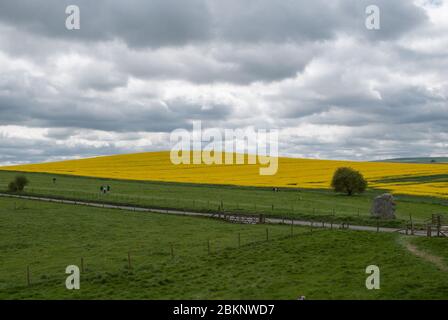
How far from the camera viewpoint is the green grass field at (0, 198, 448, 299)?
26.2m

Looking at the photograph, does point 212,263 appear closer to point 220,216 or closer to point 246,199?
point 220,216

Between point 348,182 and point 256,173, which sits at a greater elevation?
point 256,173

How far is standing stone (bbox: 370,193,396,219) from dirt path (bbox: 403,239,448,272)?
642 inches

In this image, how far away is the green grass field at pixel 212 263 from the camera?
86.1 feet

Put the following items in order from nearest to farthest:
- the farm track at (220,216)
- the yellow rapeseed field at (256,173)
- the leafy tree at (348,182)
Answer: the farm track at (220,216) → the leafy tree at (348,182) → the yellow rapeseed field at (256,173)

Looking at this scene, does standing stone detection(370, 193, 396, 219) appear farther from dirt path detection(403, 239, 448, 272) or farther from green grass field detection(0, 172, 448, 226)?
dirt path detection(403, 239, 448, 272)

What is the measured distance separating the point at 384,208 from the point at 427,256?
21148 mm

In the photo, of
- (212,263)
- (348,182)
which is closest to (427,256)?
(212,263)

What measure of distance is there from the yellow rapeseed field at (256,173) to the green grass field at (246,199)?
6.96 m

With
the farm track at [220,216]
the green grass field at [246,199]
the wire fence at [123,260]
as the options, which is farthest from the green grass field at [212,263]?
the green grass field at [246,199]

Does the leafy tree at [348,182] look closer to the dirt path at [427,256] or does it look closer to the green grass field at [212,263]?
the green grass field at [212,263]

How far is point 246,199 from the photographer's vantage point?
250ft
